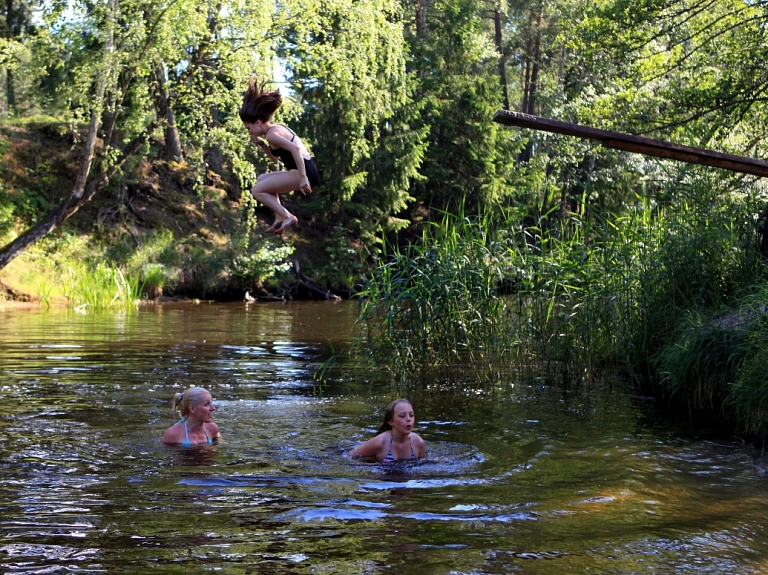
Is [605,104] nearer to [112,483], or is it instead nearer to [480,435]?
[480,435]

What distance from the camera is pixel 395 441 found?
29.6 feet

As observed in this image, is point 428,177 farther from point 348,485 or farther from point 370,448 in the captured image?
point 348,485

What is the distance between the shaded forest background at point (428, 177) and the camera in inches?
465

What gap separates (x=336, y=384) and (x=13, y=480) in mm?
6203

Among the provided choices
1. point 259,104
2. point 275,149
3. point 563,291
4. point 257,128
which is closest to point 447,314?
point 563,291

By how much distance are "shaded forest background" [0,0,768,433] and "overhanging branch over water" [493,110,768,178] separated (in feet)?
4.63

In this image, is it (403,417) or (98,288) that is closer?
(403,417)

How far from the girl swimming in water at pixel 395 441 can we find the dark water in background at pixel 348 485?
0.70 feet

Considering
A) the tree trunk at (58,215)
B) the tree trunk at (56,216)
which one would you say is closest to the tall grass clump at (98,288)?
the tree trunk at (58,215)

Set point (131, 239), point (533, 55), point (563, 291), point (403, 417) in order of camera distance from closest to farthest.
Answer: point (403, 417)
point (563, 291)
point (131, 239)
point (533, 55)

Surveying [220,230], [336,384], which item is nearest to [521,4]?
[220,230]

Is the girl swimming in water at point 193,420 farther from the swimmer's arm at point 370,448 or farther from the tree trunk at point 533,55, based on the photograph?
the tree trunk at point 533,55

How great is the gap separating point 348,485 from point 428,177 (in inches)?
1127

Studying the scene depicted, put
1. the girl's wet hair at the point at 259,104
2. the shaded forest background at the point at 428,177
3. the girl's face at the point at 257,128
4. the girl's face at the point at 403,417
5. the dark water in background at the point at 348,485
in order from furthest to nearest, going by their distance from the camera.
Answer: the shaded forest background at the point at 428,177, the girl's face at the point at 403,417, the girl's face at the point at 257,128, the girl's wet hair at the point at 259,104, the dark water in background at the point at 348,485
